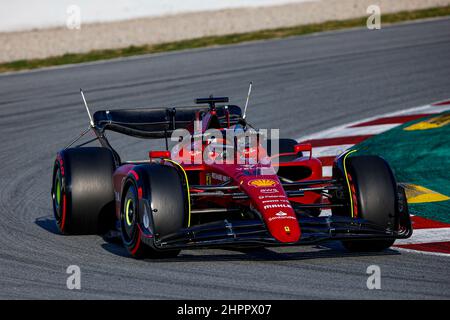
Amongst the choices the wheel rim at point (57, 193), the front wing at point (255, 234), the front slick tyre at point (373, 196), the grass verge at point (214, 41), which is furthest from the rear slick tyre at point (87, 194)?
the grass verge at point (214, 41)

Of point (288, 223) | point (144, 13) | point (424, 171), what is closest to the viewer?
point (288, 223)

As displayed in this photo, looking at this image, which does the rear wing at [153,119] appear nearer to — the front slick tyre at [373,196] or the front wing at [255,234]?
the front slick tyre at [373,196]

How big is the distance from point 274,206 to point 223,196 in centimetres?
52

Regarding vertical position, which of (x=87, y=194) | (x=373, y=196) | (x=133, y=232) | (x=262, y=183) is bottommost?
(x=133, y=232)

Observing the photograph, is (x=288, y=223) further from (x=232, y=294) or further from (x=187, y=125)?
(x=187, y=125)

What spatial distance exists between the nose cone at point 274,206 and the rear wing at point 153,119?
93.5 inches

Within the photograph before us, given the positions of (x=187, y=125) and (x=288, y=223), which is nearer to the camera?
(x=288, y=223)

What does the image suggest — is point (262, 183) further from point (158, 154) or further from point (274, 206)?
point (158, 154)

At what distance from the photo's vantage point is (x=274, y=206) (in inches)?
293

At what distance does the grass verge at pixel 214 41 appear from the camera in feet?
69.9

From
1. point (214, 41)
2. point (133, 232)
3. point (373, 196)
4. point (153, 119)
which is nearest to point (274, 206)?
point (373, 196)

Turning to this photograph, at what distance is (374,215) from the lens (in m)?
7.79
